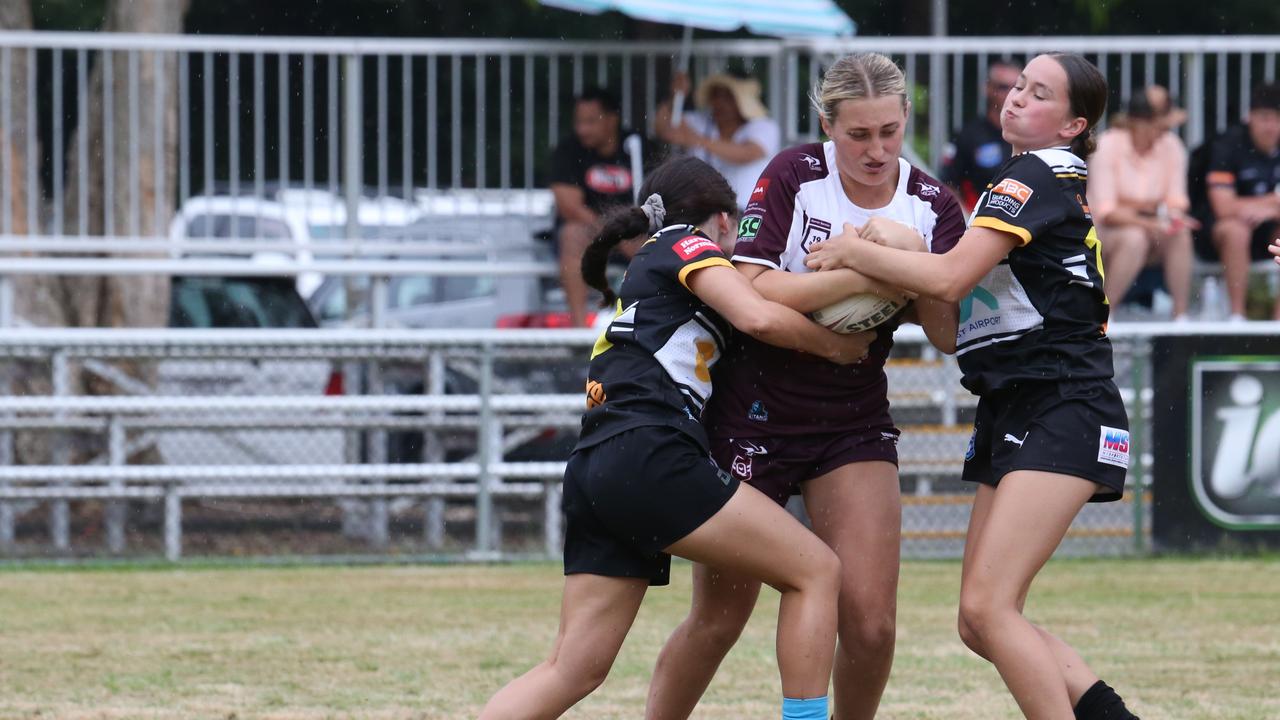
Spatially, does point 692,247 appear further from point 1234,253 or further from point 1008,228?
point 1234,253

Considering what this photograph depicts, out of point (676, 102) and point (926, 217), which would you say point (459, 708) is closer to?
point (926, 217)

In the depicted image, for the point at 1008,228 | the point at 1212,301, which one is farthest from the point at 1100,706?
the point at 1212,301

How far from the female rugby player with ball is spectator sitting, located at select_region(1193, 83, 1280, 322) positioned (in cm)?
662

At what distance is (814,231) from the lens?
16.5ft

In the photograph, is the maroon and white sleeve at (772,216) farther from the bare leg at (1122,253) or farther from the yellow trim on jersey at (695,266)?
the bare leg at (1122,253)

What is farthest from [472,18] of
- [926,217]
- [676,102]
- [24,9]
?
[926,217]

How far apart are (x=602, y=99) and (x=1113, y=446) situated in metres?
6.56

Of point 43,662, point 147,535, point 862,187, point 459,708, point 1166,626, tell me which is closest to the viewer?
point 862,187

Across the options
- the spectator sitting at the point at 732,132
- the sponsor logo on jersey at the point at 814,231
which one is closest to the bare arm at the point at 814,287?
the sponsor logo on jersey at the point at 814,231

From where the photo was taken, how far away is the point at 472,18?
2369 centimetres

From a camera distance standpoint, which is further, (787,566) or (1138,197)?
(1138,197)

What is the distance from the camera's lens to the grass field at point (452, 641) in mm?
6492

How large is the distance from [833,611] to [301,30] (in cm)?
1924

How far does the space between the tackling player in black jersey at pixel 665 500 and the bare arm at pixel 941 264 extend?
24 centimetres
